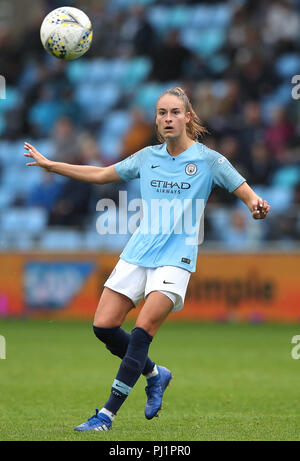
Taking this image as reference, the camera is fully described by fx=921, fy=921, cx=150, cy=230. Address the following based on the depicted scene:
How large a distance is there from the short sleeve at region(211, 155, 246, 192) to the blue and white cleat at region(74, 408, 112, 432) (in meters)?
1.83

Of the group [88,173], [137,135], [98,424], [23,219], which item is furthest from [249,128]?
[98,424]

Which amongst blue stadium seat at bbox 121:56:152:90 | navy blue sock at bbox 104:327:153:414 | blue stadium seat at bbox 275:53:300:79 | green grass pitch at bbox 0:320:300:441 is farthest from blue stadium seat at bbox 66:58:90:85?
navy blue sock at bbox 104:327:153:414

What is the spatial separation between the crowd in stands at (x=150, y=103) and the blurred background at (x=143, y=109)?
0.02m

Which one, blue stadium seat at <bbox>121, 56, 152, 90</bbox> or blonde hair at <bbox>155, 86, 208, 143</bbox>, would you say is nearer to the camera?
blonde hair at <bbox>155, 86, 208, 143</bbox>

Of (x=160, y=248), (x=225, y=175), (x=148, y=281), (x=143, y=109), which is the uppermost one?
(x=143, y=109)

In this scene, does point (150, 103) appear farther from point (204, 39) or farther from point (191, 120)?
point (191, 120)

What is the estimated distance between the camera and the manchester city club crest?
21.7 ft

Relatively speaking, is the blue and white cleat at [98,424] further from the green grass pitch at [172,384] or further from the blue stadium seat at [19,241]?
the blue stadium seat at [19,241]

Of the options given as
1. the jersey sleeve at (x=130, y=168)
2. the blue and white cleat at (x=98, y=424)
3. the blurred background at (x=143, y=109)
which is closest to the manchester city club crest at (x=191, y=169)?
the jersey sleeve at (x=130, y=168)

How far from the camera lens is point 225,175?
21.4ft

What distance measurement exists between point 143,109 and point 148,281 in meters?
11.9

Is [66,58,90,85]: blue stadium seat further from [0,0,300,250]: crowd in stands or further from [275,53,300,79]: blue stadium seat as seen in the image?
[275,53,300,79]: blue stadium seat

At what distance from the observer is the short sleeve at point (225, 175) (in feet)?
21.3
